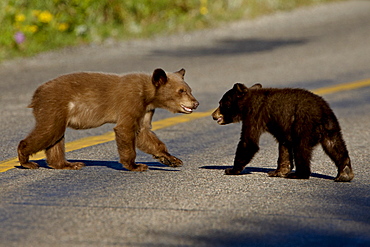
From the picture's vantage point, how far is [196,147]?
28.1 ft

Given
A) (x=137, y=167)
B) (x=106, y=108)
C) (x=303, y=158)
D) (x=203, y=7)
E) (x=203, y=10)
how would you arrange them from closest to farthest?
(x=303, y=158)
(x=106, y=108)
(x=137, y=167)
(x=203, y=10)
(x=203, y=7)

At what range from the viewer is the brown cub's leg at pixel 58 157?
7160 millimetres

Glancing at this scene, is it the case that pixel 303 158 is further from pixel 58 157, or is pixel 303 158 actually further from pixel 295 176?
pixel 58 157

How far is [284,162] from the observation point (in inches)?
278

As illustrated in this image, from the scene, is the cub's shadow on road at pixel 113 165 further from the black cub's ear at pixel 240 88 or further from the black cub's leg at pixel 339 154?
the black cub's leg at pixel 339 154

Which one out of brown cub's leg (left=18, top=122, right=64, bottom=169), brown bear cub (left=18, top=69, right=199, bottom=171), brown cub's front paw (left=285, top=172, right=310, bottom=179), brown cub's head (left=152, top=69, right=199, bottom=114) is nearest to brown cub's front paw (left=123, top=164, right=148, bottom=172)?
brown bear cub (left=18, top=69, right=199, bottom=171)

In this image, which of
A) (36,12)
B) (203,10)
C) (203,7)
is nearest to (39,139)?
(36,12)

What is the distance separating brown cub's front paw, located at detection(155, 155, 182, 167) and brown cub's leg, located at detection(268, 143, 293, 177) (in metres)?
0.90

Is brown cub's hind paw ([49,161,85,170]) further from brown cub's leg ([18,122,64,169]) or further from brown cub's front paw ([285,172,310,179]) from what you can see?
brown cub's front paw ([285,172,310,179])

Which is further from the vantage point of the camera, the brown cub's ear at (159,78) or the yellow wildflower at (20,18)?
the yellow wildflower at (20,18)

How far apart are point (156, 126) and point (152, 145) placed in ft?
8.20

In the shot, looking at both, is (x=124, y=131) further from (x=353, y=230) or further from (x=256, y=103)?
(x=353, y=230)

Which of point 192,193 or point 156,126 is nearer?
point 192,193

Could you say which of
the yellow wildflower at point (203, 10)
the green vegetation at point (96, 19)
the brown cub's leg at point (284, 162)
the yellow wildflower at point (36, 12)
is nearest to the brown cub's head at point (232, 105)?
the brown cub's leg at point (284, 162)
